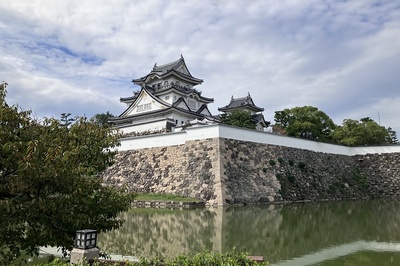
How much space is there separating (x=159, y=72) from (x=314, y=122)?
1535cm

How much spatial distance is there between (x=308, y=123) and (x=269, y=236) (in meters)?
21.8

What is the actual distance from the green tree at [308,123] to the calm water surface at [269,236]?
55.6 ft

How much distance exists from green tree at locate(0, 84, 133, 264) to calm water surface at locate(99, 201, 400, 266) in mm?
1751

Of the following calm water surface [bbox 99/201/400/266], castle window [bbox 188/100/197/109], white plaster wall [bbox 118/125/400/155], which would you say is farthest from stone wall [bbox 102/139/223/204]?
castle window [bbox 188/100/197/109]

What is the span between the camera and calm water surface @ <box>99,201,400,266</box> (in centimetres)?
639

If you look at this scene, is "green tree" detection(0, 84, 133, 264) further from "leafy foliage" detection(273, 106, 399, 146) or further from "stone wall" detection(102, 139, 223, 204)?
"leafy foliage" detection(273, 106, 399, 146)

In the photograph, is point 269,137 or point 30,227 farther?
point 269,137

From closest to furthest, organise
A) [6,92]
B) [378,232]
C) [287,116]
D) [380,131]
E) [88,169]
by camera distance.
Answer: [6,92] < [88,169] < [378,232] < [380,131] < [287,116]

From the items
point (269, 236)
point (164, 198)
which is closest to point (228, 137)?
point (164, 198)

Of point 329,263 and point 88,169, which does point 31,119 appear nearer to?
point 88,169

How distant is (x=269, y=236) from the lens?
824cm

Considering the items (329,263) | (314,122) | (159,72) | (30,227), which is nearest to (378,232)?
(329,263)

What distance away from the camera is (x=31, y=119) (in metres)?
4.71

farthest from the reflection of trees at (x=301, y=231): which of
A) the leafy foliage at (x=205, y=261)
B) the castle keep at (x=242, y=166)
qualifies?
the castle keep at (x=242, y=166)
